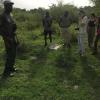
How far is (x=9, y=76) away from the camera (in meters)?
11.5

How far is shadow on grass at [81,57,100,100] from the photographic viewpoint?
10.2 metres

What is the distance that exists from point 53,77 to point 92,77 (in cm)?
115

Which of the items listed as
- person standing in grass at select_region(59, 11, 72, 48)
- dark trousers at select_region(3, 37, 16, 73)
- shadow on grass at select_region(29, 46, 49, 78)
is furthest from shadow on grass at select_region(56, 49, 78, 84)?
dark trousers at select_region(3, 37, 16, 73)

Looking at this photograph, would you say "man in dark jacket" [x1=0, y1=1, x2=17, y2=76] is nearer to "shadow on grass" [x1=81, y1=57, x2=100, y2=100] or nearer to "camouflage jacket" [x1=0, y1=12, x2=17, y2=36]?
Result: "camouflage jacket" [x1=0, y1=12, x2=17, y2=36]

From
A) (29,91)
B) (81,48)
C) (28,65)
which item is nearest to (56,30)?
(81,48)

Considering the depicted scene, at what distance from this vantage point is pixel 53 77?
1149 centimetres

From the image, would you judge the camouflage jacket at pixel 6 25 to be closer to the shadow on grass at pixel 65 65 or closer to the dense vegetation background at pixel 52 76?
the dense vegetation background at pixel 52 76

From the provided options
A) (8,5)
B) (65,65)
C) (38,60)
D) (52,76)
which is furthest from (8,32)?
(38,60)

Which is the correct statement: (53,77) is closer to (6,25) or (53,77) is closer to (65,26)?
(6,25)

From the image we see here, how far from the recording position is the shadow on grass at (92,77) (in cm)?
1022

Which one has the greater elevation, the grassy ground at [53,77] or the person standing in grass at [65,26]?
the person standing in grass at [65,26]

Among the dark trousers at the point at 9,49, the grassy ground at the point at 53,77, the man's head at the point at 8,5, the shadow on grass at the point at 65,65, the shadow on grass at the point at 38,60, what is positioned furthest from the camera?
the shadow on grass at the point at 38,60

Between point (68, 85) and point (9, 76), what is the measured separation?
1879mm

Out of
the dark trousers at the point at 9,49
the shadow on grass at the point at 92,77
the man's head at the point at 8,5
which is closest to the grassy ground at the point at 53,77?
the shadow on grass at the point at 92,77
